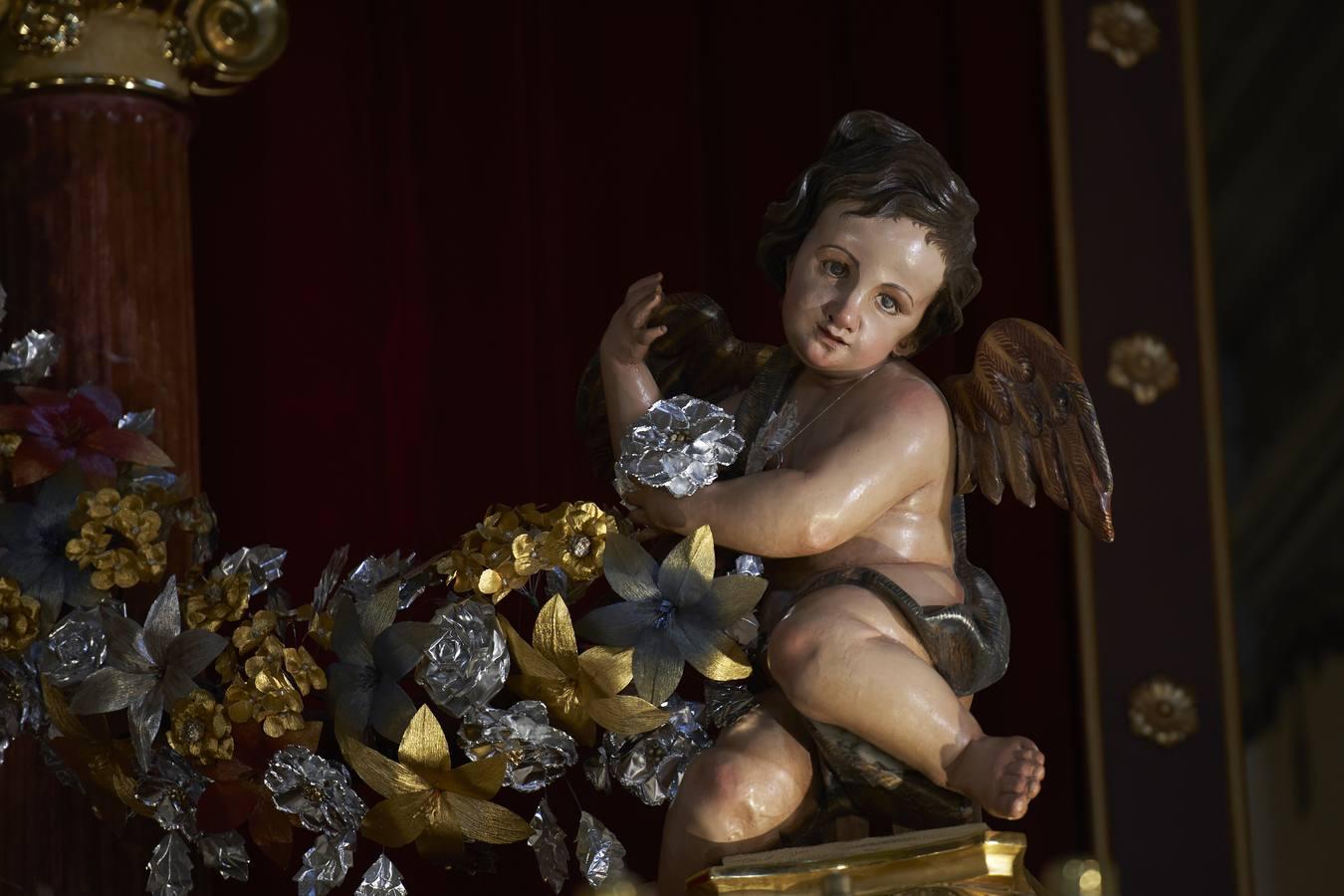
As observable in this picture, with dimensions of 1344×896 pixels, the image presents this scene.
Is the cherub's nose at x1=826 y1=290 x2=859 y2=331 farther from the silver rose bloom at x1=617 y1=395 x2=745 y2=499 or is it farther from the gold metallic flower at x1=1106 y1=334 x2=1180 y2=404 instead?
the gold metallic flower at x1=1106 y1=334 x2=1180 y2=404

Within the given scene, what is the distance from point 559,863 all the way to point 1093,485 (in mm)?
316

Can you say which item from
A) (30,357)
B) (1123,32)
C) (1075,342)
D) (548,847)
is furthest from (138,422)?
(1123,32)

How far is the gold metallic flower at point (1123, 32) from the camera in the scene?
1.41m

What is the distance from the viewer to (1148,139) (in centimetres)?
141

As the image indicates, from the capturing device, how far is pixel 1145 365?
139cm

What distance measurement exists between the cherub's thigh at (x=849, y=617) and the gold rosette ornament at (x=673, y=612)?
25 mm

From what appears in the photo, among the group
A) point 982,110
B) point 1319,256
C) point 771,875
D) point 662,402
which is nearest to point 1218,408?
point 1319,256

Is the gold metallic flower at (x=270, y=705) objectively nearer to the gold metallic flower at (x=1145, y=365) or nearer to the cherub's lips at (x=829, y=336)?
the cherub's lips at (x=829, y=336)

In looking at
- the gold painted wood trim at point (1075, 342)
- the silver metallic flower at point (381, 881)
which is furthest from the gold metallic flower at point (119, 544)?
the gold painted wood trim at point (1075, 342)

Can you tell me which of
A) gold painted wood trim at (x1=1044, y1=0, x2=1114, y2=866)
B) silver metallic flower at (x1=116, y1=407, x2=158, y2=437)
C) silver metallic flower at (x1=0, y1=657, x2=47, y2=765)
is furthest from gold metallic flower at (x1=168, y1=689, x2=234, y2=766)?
gold painted wood trim at (x1=1044, y1=0, x2=1114, y2=866)

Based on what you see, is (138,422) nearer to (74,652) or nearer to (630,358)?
(74,652)

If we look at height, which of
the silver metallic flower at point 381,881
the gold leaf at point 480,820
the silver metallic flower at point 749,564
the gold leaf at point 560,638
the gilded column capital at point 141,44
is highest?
the gilded column capital at point 141,44

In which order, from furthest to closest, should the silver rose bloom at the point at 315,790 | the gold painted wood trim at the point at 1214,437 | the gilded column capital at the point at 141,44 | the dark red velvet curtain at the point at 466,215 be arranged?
1. the dark red velvet curtain at the point at 466,215
2. the gold painted wood trim at the point at 1214,437
3. the gilded column capital at the point at 141,44
4. the silver rose bloom at the point at 315,790

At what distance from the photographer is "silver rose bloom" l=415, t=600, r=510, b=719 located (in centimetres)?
92
